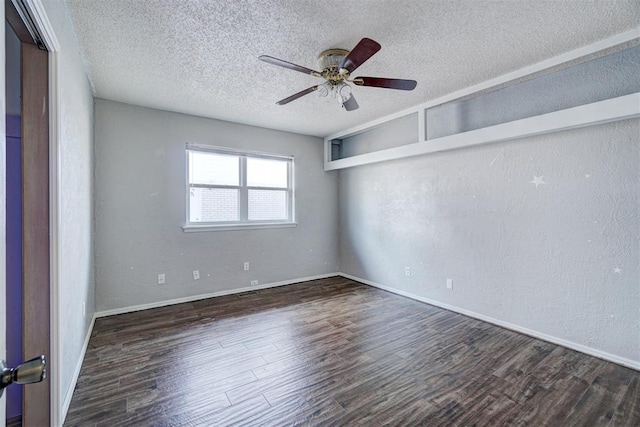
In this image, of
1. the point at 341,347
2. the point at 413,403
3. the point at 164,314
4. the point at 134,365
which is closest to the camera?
the point at 413,403

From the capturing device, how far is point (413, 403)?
1.86 meters

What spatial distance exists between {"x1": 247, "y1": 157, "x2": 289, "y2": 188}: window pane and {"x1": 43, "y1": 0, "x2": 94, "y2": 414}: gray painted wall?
6.72 feet

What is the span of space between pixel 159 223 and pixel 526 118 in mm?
4193

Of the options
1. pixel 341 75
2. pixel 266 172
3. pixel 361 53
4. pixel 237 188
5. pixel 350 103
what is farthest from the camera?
pixel 266 172

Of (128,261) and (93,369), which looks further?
(128,261)

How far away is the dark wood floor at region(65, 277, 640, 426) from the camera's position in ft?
5.76

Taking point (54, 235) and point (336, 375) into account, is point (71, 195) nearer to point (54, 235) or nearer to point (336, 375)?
point (54, 235)

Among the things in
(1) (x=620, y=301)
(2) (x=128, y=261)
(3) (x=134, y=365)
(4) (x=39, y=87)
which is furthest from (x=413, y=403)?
(2) (x=128, y=261)

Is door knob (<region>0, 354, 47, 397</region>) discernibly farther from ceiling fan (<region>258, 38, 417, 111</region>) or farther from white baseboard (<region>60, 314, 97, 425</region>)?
ceiling fan (<region>258, 38, 417, 111</region>)

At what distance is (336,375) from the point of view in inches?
84.9

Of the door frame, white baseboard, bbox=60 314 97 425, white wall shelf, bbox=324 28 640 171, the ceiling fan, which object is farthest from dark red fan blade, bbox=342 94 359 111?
white baseboard, bbox=60 314 97 425

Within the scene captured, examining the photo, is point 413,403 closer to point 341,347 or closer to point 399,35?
point 341,347

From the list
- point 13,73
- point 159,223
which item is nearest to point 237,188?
point 159,223

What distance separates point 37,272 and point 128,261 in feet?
7.01
